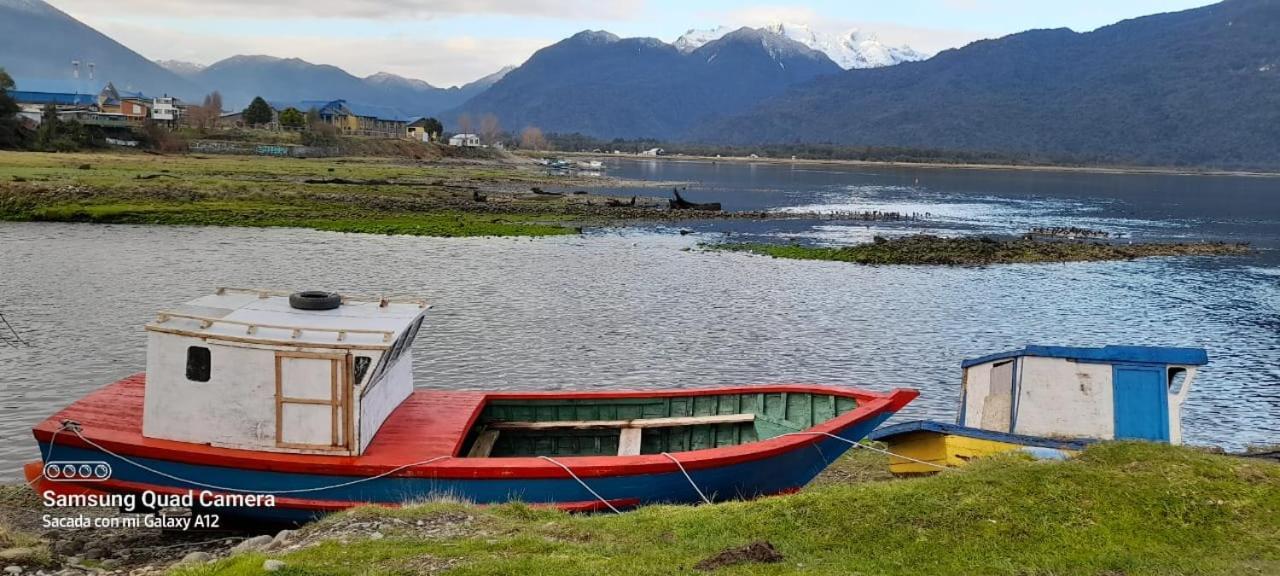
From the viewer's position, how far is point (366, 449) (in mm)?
15484

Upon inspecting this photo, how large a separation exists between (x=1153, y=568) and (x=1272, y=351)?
3239 centimetres

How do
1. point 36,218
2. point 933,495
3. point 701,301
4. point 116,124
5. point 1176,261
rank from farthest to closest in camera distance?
point 116,124
point 1176,261
point 36,218
point 701,301
point 933,495

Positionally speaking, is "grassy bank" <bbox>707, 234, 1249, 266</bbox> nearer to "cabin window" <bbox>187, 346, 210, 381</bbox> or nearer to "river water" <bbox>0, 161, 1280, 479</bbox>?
"river water" <bbox>0, 161, 1280, 479</bbox>

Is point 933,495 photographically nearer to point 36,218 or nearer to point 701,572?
point 701,572

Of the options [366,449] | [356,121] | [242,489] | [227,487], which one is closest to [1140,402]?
[366,449]

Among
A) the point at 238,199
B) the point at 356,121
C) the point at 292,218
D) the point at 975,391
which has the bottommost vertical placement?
the point at 975,391

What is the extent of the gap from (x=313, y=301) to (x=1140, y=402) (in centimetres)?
1522

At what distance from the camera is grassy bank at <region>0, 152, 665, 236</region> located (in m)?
62.7

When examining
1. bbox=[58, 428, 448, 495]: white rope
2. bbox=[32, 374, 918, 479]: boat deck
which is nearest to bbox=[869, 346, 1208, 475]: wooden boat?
bbox=[32, 374, 918, 479]: boat deck

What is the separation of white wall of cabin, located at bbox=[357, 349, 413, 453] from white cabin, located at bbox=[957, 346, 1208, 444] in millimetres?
11899

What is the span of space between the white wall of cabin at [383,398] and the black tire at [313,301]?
1572mm

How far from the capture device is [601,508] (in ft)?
49.4

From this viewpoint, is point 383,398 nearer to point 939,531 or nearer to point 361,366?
point 361,366

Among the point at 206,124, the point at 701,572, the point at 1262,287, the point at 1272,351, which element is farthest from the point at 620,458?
the point at 206,124
